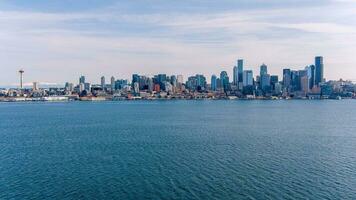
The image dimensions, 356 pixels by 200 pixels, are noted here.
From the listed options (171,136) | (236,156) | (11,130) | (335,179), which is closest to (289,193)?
(335,179)

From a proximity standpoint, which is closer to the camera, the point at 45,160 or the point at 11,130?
the point at 45,160

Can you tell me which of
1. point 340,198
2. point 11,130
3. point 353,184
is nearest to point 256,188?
point 340,198

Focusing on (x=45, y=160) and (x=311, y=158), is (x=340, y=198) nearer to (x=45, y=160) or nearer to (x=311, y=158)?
(x=311, y=158)

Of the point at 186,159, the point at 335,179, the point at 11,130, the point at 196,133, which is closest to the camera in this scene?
the point at 335,179

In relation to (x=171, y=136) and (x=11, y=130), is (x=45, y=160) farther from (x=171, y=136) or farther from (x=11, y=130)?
(x=11, y=130)

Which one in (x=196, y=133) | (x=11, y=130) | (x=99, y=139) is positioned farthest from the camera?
(x=11, y=130)

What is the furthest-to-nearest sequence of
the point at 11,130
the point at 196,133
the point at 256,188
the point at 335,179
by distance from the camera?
the point at 11,130, the point at 196,133, the point at 335,179, the point at 256,188

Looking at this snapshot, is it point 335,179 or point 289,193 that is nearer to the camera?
point 289,193

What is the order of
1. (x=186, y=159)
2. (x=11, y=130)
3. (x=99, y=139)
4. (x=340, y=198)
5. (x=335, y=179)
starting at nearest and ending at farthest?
(x=340, y=198) < (x=335, y=179) < (x=186, y=159) < (x=99, y=139) < (x=11, y=130)
